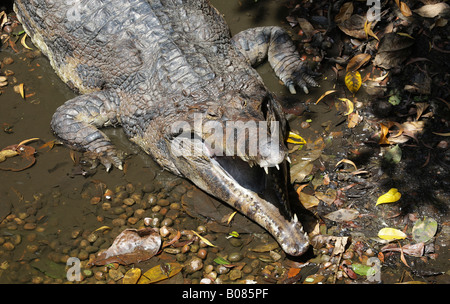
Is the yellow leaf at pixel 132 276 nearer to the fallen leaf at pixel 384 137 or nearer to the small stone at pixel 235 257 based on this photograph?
the small stone at pixel 235 257

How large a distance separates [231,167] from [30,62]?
3032 mm

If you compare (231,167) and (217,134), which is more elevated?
(217,134)

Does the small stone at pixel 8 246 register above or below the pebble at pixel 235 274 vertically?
above

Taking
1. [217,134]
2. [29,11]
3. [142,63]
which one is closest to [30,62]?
[29,11]

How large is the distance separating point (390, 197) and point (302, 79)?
169 cm

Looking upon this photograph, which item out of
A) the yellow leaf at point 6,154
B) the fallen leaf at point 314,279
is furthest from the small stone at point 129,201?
the fallen leaf at point 314,279

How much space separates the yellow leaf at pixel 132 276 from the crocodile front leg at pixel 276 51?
2496 millimetres

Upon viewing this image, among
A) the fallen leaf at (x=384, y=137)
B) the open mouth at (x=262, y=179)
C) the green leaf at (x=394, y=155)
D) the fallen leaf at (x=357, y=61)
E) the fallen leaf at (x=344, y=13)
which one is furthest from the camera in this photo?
the fallen leaf at (x=344, y=13)

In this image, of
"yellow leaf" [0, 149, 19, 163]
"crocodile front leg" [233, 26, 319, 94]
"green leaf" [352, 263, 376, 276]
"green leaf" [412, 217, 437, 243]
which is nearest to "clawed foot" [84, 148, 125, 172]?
"yellow leaf" [0, 149, 19, 163]

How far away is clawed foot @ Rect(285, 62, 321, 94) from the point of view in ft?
17.7

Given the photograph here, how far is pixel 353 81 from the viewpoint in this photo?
5.25 metres

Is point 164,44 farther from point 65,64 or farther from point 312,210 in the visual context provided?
point 312,210

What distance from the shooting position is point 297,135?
495 cm

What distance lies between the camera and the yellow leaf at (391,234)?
161 inches
